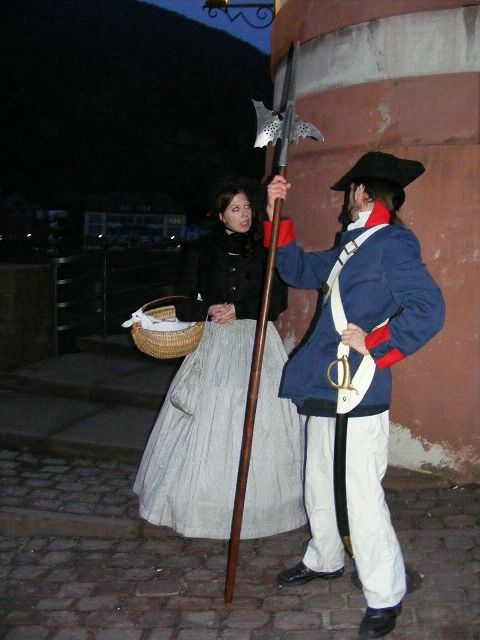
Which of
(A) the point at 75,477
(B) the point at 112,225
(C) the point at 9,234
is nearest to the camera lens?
(A) the point at 75,477

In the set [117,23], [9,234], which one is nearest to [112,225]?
[9,234]

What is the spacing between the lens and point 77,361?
680cm

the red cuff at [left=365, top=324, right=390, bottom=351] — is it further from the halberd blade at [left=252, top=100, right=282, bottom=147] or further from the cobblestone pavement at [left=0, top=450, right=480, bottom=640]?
the cobblestone pavement at [left=0, top=450, right=480, bottom=640]

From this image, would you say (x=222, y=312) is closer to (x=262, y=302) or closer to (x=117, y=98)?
(x=262, y=302)

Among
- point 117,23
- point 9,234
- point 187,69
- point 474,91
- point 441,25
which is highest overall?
point 117,23

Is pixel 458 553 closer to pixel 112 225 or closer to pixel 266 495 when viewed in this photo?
pixel 266 495

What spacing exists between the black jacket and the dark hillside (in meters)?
98.3

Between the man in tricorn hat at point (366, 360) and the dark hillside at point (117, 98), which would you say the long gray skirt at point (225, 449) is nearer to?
the man in tricorn hat at point (366, 360)

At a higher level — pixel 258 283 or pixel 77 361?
pixel 258 283

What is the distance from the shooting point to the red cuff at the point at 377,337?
2455mm

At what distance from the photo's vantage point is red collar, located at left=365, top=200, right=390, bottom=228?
261 cm

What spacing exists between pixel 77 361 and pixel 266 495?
3.86 m

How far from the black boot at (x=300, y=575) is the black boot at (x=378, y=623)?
43cm

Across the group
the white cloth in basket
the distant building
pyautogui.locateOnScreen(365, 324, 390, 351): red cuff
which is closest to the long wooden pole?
pyautogui.locateOnScreen(365, 324, 390, 351): red cuff
